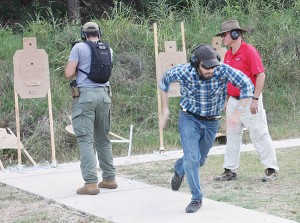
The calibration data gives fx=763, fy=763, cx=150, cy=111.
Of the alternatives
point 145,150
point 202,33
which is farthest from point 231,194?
point 202,33

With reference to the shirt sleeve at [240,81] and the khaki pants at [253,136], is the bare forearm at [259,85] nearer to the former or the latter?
the khaki pants at [253,136]

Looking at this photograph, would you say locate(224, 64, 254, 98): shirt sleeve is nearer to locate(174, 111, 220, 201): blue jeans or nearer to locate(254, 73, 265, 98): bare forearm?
locate(174, 111, 220, 201): blue jeans

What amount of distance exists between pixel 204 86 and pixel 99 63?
149 centimetres

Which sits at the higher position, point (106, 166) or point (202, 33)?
point (202, 33)

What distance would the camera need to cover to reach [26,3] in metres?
19.4

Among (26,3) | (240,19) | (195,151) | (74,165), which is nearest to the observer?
(195,151)

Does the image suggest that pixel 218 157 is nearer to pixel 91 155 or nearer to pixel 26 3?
pixel 91 155

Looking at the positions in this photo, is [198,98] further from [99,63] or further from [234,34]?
[234,34]

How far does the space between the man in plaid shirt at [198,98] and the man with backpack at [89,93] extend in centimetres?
113

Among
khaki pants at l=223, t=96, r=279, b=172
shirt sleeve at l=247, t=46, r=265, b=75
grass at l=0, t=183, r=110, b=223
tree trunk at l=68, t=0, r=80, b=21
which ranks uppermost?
tree trunk at l=68, t=0, r=80, b=21

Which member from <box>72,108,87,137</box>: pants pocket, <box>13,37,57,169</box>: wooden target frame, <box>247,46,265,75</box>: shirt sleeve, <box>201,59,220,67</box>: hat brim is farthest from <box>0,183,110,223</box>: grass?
<box>247,46,265,75</box>: shirt sleeve

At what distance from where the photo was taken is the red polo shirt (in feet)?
29.8

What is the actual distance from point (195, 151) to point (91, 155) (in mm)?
1484

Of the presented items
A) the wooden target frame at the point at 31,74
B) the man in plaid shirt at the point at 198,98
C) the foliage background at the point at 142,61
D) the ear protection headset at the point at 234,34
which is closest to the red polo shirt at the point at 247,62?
the ear protection headset at the point at 234,34
